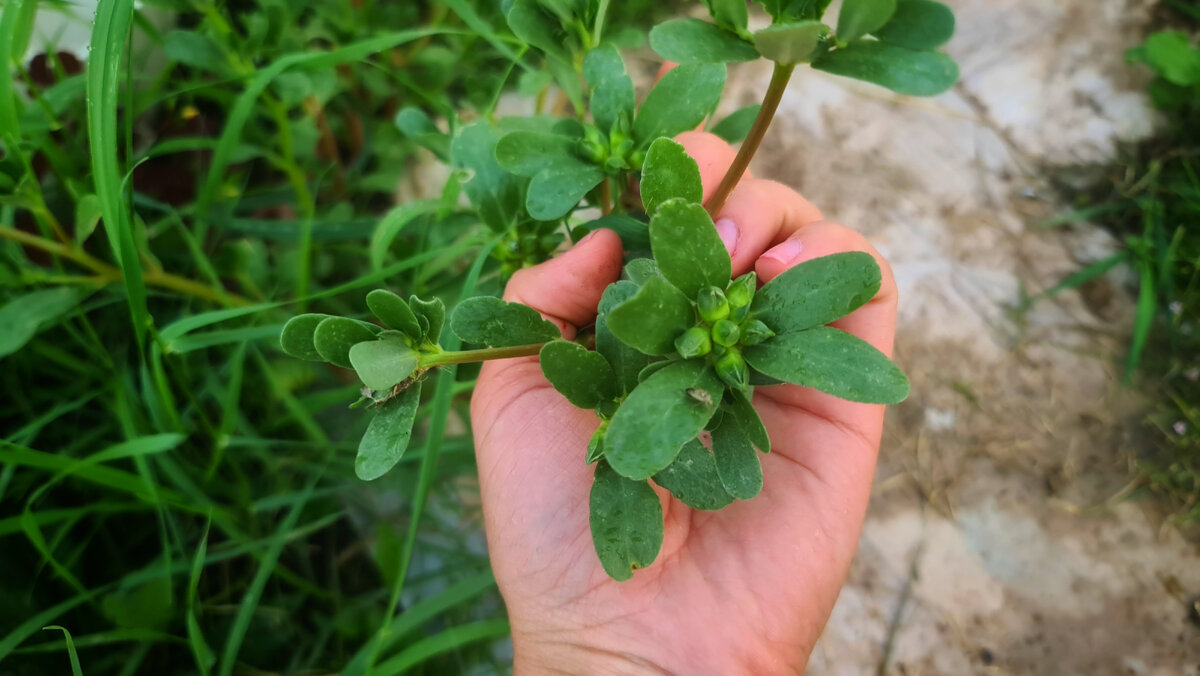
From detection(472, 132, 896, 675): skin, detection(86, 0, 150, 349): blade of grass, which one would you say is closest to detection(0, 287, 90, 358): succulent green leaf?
detection(86, 0, 150, 349): blade of grass

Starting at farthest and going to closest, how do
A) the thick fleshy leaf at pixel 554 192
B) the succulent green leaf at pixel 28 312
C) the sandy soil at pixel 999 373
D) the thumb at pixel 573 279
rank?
the sandy soil at pixel 999 373 → the succulent green leaf at pixel 28 312 → the thumb at pixel 573 279 → the thick fleshy leaf at pixel 554 192

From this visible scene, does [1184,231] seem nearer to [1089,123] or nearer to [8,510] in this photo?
[1089,123]

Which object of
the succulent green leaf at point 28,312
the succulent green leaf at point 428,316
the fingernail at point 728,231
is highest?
the succulent green leaf at point 428,316

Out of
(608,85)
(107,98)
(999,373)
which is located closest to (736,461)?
(608,85)

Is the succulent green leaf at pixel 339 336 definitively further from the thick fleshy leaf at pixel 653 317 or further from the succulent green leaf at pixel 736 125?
the succulent green leaf at pixel 736 125

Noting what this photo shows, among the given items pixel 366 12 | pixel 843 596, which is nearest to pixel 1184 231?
pixel 843 596

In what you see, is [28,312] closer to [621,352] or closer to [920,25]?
[621,352]

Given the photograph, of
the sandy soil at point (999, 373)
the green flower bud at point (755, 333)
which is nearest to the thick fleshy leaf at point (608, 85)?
the green flower bud at point (755, 333)
